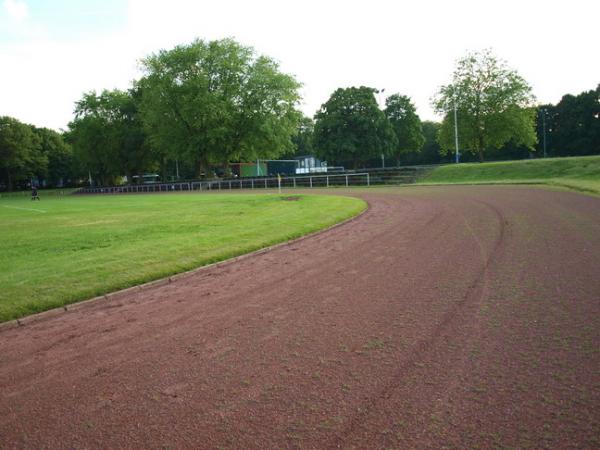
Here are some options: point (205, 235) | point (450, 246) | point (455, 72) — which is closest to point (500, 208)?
point (450, 246)

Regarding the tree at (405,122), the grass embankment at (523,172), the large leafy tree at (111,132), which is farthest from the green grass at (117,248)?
the tree at (405,122)

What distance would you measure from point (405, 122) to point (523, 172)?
40.1 m

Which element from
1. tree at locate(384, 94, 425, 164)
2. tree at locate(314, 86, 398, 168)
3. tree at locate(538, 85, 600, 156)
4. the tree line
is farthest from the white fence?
tree at locate(538, 85, 600, 156)

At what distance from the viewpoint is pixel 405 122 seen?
239ft

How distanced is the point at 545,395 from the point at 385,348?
55.7 inches

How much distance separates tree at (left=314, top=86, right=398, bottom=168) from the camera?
59.1 meters

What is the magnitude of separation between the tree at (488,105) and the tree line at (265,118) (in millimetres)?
111

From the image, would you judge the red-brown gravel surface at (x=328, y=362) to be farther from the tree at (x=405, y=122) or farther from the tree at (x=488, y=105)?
the tree at (x=405, y=122)

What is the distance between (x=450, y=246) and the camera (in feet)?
29.6

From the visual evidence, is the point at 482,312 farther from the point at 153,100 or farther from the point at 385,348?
the point at 153,100

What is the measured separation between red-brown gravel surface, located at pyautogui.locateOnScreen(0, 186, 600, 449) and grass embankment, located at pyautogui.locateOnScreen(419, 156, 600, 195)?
24214 mm

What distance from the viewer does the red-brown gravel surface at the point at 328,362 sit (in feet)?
9.59

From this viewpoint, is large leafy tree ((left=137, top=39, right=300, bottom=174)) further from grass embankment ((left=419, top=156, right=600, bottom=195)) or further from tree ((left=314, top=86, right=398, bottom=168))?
grass embankment ((left=419, top=156, right=600, bottom=195))

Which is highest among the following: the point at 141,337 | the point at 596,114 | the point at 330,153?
the point at 596,114
